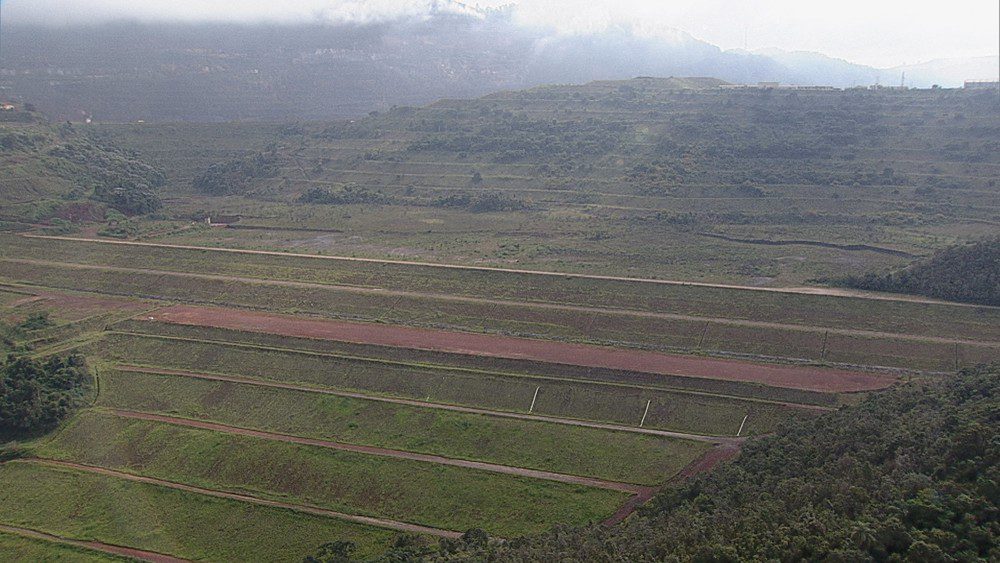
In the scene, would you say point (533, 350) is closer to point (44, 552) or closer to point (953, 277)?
point (44, 552)

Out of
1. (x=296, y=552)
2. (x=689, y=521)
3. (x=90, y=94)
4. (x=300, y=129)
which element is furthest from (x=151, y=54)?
(x=689, y=521)

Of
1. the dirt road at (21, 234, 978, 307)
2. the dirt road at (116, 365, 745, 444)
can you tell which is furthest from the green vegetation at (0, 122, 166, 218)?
the dirt road at (116, 365, 745, 444)

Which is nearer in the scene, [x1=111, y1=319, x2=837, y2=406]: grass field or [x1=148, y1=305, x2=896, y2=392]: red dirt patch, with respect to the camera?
[x1=111, y1=319, x2=837, y2=406]: grass field

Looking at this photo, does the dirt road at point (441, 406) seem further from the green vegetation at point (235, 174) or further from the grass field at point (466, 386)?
the green vegetation at point (235, 174)

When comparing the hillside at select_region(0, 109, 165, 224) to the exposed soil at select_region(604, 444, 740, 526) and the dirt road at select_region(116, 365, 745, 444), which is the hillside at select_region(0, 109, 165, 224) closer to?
the dirt road at select_region(116, 365, 745, 444)

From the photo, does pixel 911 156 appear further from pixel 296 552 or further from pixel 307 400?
pixel 296 552

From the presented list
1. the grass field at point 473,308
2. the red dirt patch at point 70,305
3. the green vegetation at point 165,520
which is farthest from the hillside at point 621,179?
the green vegetation at point 165,520
